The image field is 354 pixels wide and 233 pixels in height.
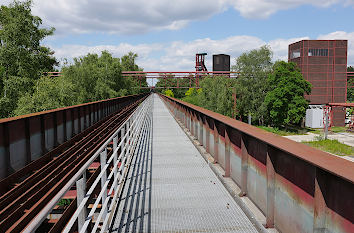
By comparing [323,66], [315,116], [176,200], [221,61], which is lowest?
[315,116]

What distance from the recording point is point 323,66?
224 ft

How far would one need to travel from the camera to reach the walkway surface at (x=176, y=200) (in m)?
4.87

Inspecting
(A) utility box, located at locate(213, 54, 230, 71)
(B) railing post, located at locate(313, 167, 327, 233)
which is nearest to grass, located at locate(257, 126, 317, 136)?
(B) railing post, located at locate(313, 167, 327, 233)

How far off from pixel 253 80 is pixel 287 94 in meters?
9.72

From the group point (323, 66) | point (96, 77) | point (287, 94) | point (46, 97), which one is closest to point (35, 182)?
point (46, 97)

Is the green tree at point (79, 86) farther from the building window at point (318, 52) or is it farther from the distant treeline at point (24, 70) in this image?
the building window at point (318, 52)

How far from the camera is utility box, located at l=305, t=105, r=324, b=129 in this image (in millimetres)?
69188

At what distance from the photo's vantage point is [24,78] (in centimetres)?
3291

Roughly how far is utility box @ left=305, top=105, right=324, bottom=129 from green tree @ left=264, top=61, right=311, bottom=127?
27.4 feet

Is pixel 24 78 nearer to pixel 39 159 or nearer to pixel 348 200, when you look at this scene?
pixel 39 159

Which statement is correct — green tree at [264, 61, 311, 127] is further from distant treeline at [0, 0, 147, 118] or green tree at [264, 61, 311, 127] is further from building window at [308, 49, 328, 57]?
distant treeline at [0, 0, 147, 118]

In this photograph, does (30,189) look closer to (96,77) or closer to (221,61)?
(96,77)

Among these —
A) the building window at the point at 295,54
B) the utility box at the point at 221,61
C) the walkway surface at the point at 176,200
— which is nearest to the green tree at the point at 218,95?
the building window at the point at 295,54

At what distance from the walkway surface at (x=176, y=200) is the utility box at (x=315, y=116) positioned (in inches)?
2675
